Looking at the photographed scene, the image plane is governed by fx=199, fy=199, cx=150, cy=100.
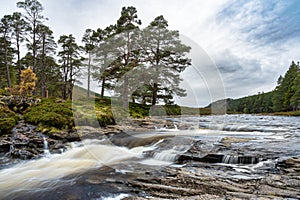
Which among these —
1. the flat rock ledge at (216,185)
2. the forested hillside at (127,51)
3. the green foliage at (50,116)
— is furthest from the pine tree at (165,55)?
the flat rock ledge at (216,185)

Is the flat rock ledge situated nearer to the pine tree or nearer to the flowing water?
the flowing water

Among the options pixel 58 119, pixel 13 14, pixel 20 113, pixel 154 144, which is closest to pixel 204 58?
pixel 154 144

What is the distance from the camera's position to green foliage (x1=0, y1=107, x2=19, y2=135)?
8328mm

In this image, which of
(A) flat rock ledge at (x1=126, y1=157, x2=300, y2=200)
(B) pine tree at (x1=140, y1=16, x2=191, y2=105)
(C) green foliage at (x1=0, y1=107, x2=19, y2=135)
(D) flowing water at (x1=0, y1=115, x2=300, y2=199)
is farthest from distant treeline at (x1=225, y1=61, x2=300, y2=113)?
(C) green foliage at (x1=0, y1=107, x2=19, y2=135)

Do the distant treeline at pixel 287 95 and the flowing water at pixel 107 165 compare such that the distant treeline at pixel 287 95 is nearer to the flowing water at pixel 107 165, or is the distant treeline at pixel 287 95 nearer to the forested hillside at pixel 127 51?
the forested hillside at pixel 127 51

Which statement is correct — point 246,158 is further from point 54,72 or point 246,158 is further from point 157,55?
point 54,72

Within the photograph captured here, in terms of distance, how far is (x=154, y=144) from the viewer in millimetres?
8453

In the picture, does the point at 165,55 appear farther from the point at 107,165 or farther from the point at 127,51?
the point at 107,165

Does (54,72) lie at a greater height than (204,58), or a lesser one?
greater

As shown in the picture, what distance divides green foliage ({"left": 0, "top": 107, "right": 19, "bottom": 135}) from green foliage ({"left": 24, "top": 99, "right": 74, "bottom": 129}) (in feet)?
2.08

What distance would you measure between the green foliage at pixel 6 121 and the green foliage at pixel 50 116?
2.08ft

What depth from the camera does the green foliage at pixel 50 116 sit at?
9.59 meters

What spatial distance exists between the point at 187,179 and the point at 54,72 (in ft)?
114

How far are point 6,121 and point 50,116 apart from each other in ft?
5.81
